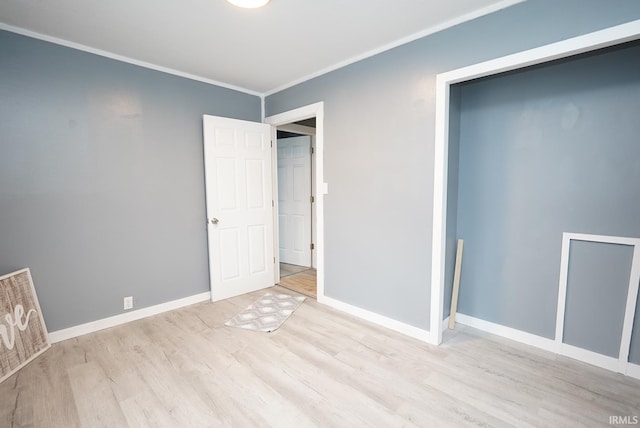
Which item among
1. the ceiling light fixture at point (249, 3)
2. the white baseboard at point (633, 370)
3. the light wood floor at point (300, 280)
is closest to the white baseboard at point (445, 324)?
the white baseboard at point (633, 370)

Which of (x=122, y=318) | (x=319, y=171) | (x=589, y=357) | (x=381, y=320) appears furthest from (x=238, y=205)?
(x=589, y=357)

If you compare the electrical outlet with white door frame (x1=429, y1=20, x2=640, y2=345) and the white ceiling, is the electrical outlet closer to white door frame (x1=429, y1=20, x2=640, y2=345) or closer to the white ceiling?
the white ceiling

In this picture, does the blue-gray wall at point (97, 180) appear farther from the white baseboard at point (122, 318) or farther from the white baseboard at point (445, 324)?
the white baseboard at point (445, 324)

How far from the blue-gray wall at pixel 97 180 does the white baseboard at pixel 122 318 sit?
0.06 meters

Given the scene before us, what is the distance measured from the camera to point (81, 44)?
243cm

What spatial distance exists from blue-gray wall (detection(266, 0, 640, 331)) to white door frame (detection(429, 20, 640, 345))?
48 mm

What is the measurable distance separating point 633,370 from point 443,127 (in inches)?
81.8

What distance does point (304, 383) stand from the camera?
1944 millimetres

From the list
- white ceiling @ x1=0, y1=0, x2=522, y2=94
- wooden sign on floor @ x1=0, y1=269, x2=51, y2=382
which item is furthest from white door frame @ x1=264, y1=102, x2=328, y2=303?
wooden sign on floor @ x1=0, y1=269, x2=51, y2=382

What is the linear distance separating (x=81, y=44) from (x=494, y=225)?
3833mm

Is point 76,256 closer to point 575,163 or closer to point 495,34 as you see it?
point 495,34

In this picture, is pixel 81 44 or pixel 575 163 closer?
pixel 575 163

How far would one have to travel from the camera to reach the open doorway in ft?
14.7

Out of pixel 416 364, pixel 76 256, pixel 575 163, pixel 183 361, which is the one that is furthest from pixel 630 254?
pixel 76 256
